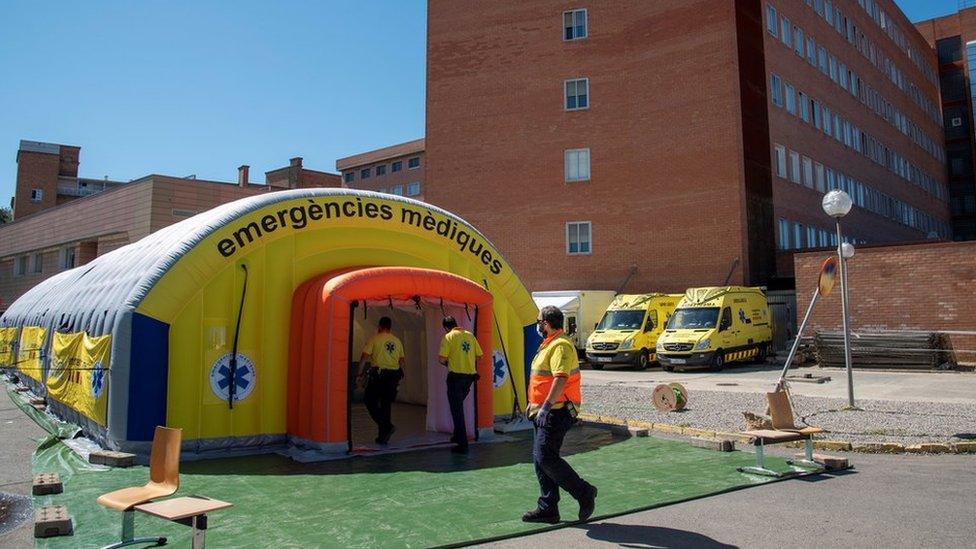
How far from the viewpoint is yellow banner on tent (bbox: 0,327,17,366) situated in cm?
2083

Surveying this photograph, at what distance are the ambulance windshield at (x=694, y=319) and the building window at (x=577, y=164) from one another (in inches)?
373

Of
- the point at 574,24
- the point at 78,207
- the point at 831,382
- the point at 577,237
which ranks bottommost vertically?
the point at 831,382

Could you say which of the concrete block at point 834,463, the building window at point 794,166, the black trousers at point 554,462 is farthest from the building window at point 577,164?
the black trousers at point 554,462

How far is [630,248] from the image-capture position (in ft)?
102

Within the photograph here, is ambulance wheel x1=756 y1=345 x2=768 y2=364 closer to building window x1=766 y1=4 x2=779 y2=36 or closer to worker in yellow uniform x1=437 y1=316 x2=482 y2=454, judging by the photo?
building window x1=766 y1=4 x2=779 y2=36

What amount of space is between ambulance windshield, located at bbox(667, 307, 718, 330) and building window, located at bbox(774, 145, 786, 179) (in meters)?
11.0

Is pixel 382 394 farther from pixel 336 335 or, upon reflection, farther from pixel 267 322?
pixel 267 322

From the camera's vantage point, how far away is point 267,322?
1023 centimetres

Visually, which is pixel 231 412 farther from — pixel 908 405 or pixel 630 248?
pixel 630 248

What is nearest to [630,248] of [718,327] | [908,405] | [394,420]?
[718,327]

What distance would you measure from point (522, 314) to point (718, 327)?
13.1 meters

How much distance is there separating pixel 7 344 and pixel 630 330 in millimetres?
20538

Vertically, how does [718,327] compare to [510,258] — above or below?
below

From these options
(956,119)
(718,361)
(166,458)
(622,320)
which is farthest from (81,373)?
(956,119)
